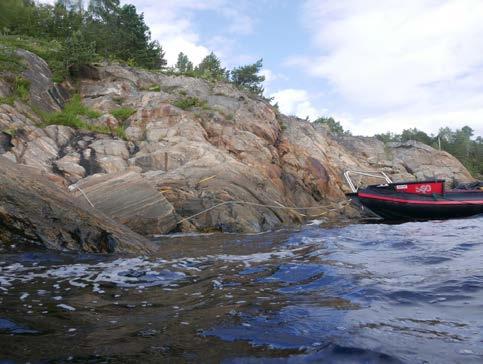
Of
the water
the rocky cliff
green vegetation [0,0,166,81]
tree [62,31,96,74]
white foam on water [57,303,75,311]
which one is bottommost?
the water

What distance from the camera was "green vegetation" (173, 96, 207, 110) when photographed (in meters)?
19.2

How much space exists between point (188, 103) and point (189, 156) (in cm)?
522

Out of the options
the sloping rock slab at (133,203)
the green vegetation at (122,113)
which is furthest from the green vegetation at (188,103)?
the sloping rock slab at (133,203)

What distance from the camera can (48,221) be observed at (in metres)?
6.95

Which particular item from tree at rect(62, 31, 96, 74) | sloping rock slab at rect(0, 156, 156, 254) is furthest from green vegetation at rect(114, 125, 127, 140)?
sloping rock slab at rect(0, 156, 156, 254)

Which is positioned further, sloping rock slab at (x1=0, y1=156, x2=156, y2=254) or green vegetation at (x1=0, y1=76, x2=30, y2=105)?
green vegetation at (x1=0, y1=76, x2=30, y2=105)

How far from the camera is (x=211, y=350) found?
2.92 m

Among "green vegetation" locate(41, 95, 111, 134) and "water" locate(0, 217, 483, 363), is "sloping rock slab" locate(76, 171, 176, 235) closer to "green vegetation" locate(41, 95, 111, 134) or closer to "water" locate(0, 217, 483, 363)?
"water" locate(0, 217, 483, 363)

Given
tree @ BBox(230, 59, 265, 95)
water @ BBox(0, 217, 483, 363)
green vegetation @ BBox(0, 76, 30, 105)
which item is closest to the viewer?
water @ BBox(0, 217, 483, 363)

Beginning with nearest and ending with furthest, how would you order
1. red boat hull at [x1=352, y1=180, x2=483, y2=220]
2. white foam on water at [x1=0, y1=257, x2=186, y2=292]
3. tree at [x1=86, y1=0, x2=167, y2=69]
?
white foam on water at [x1=0, y1=257, x2=186, y2=292] → red boat hull at [x1=352, y1=180, x2=483, y2=220] → tree at [x1=86, y1=0, x2=167, y2=69]

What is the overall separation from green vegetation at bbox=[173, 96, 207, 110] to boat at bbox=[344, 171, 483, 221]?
357 inches

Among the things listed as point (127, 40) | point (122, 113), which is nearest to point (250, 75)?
point (127, 40)

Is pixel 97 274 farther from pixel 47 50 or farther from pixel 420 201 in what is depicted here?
pixel 47 50

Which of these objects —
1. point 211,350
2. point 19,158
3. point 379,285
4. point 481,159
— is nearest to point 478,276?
point 379,285
